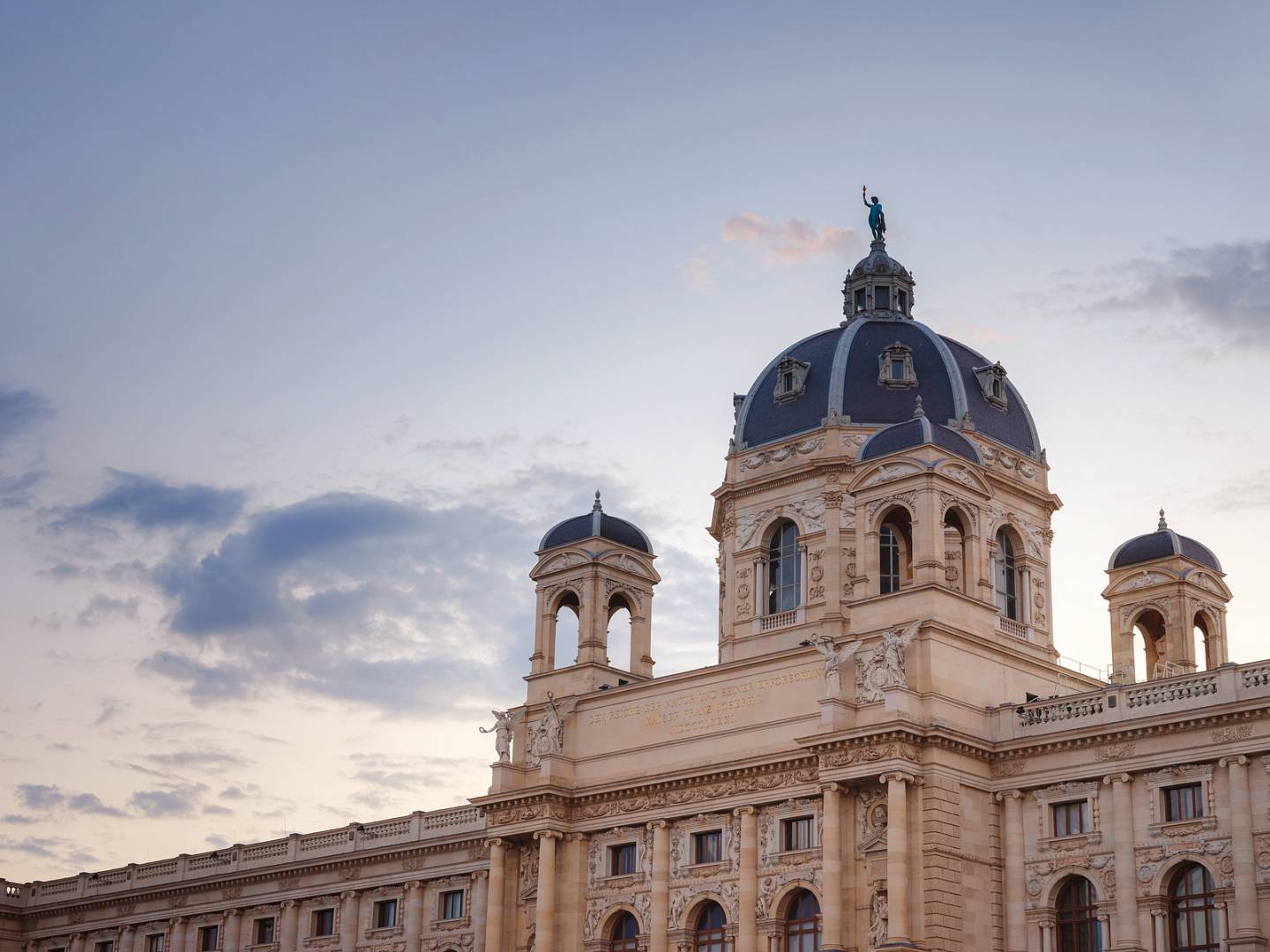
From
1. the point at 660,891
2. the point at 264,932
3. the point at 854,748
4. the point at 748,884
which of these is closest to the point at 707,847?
the point at 660,891

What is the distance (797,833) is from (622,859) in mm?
7571

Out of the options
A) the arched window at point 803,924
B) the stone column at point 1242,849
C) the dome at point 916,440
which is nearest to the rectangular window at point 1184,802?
the stone column at point 1242,849

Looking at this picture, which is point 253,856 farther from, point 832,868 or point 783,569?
point 832,868

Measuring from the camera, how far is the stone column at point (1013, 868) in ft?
193

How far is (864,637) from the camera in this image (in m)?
62.6

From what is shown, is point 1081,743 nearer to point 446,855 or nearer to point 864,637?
point 864,637

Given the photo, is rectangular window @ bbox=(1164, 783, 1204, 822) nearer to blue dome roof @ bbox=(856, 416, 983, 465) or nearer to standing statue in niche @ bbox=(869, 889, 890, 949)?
standing statue in niche @ bbox=(869, 889, 890, 949)

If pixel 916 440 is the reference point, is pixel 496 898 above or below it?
below

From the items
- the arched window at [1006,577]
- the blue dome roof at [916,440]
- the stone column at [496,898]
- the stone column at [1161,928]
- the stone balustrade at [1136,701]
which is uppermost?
the blue dome roof at [916,440]

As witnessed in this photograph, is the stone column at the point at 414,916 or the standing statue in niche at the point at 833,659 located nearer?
the standing statue in niche at the point at 833,659

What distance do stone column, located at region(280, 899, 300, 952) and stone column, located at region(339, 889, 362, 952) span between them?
288 cm

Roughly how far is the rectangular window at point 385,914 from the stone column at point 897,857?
2685cm

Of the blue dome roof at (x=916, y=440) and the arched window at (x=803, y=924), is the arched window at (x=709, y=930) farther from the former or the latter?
the blue dome roof at (x=916, y=440)

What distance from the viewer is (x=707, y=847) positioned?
213 ft
